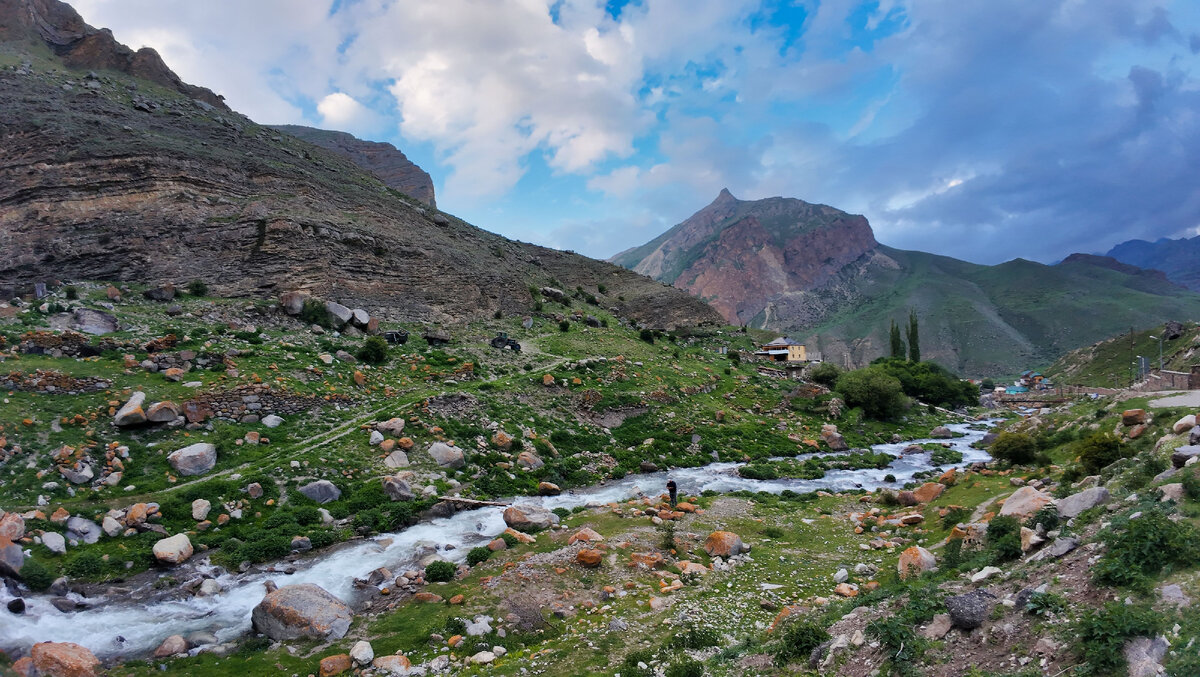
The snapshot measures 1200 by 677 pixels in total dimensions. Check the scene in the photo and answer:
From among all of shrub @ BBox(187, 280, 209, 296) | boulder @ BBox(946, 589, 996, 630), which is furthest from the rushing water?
shrub @ BBox(187, 280, 209, 296)

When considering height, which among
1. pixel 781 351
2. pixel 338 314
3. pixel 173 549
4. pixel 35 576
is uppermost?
pixel 338 314

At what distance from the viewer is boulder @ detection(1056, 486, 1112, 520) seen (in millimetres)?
10884

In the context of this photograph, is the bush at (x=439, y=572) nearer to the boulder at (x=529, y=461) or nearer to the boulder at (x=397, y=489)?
the boulder at (x=397, y=489)

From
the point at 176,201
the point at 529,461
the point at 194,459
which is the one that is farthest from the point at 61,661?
the point at 176,201

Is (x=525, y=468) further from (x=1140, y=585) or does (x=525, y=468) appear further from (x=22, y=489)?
(x=1140, y=585)

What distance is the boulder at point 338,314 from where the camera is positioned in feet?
126

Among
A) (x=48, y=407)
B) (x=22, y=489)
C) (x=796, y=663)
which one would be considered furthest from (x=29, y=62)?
(x=796, y=663)

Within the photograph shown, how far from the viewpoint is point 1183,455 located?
1148 centimetres

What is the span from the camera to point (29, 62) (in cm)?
4916

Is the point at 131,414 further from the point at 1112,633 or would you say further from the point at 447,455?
the point at 1112,633

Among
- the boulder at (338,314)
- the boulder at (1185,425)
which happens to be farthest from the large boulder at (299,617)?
the boulder at (338,314)

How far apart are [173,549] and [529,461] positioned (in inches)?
591

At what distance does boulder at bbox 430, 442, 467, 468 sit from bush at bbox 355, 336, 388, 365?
437 inches

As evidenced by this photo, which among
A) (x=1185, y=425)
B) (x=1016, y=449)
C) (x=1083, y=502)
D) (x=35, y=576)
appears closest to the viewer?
(x=1083, y=502)
